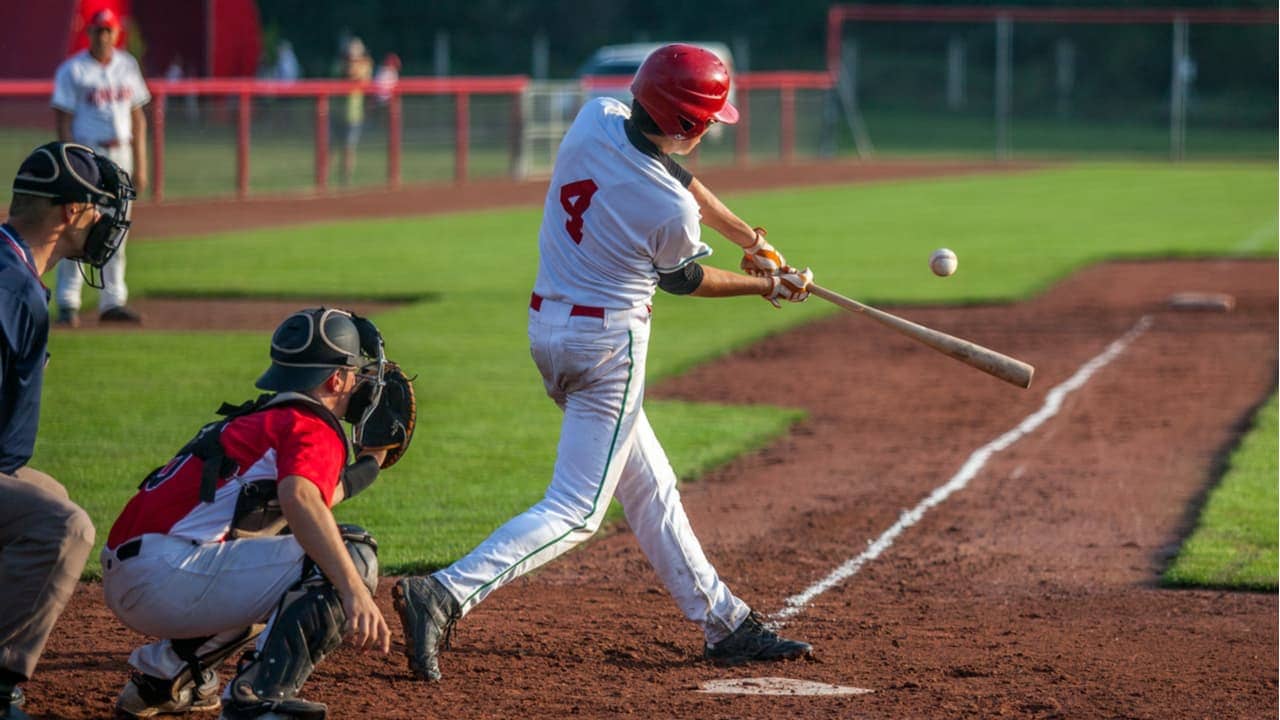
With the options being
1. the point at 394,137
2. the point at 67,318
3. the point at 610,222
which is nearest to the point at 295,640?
the point at 610,222

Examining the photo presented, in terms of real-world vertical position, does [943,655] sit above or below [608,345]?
below

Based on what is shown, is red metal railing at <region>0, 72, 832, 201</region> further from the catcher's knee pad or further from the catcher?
the catcher's knee pad

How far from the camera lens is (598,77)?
3453 cm

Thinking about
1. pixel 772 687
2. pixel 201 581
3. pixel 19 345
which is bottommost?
pixel 772 687

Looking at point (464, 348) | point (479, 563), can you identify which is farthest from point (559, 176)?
point (464, 348)

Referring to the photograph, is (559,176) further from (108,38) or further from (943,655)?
(108,38)

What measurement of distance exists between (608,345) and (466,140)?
1008 inches

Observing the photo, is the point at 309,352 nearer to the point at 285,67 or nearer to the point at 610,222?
the point at 610,222

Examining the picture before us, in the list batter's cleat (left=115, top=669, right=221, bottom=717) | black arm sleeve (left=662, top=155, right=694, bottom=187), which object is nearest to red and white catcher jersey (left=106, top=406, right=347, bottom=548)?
batter's cleat (left=115, top=669, right=221, bottom=717)

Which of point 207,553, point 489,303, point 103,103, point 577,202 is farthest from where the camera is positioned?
point 489,303

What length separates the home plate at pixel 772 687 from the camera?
17.0 ft

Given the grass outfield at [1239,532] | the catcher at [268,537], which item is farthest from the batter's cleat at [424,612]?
the grass outfield at [1239,532]

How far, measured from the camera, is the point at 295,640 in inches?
173

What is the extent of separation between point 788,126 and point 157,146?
671 inches
